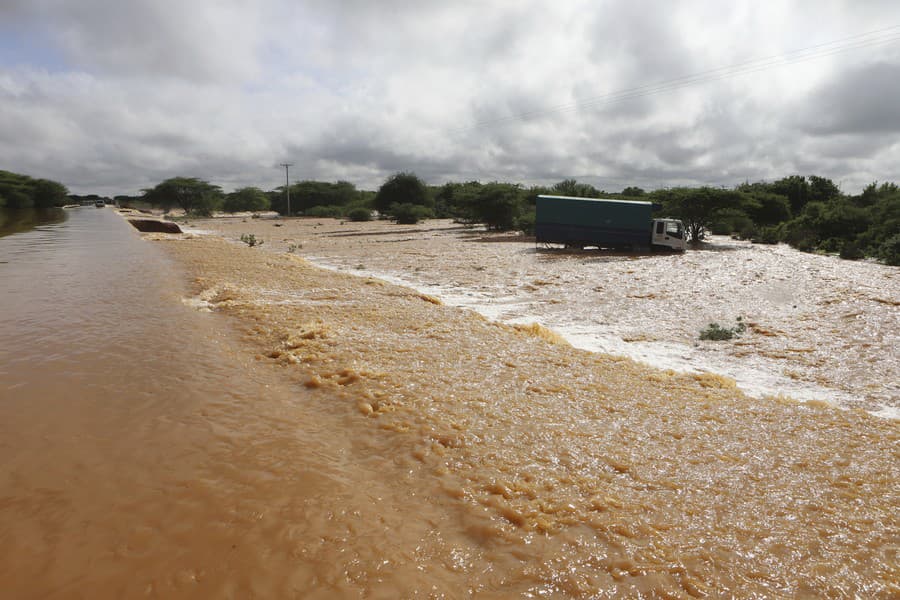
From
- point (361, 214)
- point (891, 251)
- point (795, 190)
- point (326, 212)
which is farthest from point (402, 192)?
point (891, 251)

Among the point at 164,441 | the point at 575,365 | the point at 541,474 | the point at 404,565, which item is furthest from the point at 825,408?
the point at 164,441

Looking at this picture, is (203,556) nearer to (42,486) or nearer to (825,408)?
(42,486)

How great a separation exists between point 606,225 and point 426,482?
23259 millimetres

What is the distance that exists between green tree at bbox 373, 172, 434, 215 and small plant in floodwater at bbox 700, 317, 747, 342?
58593 mm

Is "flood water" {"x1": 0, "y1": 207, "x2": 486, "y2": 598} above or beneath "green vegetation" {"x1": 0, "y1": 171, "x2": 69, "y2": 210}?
beneath

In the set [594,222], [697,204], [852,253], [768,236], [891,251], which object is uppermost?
[697,204]

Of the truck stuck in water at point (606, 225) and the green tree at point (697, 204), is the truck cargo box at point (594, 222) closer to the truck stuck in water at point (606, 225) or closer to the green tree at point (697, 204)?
the truck stuck in water at point (606, 225)

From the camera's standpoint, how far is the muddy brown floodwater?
10.2ft

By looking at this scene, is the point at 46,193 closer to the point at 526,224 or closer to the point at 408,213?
the point at 408,213

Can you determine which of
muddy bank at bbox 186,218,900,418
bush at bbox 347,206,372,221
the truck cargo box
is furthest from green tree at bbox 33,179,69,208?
the truck cargo box

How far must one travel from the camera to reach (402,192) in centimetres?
6756

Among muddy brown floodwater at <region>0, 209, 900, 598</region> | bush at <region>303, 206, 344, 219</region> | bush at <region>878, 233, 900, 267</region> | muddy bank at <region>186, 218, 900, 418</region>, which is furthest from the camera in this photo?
bush at <region>303, 206, 344, 219</region>

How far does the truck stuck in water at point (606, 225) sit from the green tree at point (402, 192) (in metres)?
42.2

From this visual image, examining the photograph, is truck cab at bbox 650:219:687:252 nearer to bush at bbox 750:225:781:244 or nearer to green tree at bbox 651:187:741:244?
green tree at bbox 651:187:741:244
